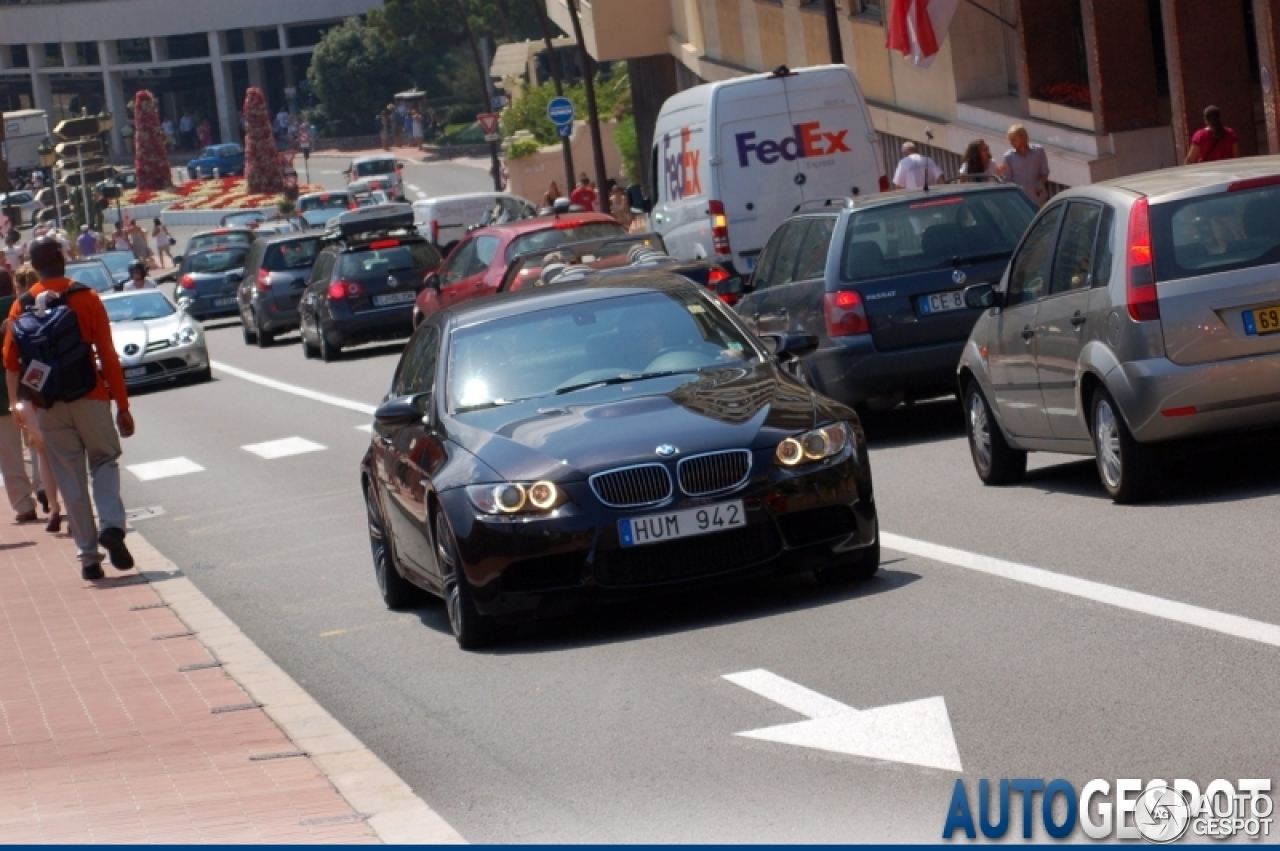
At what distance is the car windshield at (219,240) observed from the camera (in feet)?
172

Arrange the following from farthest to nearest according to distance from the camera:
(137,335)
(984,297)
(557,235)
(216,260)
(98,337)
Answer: (216,260), (137,335), (557,235), (98,337), (984,297)

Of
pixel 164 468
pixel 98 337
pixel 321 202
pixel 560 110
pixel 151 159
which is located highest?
pixel 151 159

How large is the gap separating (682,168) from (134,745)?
16.1 metres

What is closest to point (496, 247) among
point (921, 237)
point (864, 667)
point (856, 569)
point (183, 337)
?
point (183, 337)

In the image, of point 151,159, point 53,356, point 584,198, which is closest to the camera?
point 53,356

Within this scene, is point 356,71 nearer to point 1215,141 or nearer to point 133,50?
point 133,50

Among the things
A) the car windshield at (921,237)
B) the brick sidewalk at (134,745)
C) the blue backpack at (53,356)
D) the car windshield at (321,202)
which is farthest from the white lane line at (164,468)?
the car windshield at (321,202)

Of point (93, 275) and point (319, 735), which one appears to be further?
point (93, 275)

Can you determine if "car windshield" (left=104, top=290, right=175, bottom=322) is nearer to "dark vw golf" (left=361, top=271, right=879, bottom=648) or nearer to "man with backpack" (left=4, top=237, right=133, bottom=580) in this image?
"man with backpack" (left=4, top=237, right=133, bottom=580)

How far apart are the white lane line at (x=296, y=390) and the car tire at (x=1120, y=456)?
13652 millimetres

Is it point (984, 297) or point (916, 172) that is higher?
point (916, 172)

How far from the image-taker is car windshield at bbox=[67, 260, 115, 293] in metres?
41.4

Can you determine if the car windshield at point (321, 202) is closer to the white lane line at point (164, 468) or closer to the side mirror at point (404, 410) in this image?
the white lane line at point (164, 468)

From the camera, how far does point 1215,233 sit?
37.4ft
